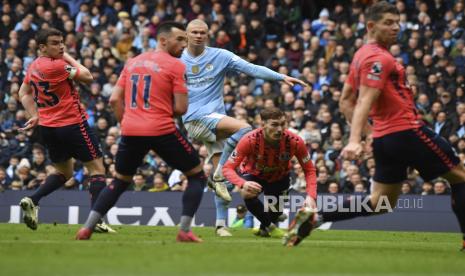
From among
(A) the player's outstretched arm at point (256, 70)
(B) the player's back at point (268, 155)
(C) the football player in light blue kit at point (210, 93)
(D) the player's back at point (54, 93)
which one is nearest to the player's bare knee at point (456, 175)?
(B) the player's back at point (268, 155)

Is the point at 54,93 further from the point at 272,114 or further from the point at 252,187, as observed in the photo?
the point at 252,187

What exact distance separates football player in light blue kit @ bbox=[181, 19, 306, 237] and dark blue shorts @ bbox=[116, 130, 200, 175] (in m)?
2.71

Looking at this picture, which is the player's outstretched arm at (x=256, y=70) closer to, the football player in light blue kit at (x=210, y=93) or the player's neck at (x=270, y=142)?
the football player in light blue kit at (x=210, y=93)

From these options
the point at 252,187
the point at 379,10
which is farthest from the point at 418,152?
the point at 252,187

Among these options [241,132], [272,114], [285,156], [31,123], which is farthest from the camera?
[31,123]

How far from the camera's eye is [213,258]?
888 cm

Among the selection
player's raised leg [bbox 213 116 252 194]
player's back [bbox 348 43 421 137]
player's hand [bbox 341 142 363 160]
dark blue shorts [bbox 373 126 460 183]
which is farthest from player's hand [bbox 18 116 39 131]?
player's hand [bbox 341 142 363 160]

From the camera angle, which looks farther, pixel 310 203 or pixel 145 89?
pixel 310 203

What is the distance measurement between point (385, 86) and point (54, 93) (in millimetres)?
5033

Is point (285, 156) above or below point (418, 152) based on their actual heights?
below

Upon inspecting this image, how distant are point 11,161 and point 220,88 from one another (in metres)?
10.7

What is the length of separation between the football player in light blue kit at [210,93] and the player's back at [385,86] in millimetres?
3228

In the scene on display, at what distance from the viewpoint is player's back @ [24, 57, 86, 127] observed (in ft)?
42.8

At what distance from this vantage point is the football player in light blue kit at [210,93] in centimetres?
1327
